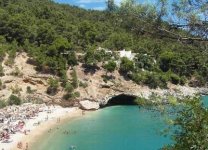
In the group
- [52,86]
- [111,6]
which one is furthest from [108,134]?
[111,6]

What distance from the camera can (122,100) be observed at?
246ft

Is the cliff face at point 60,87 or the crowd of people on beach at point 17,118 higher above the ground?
the cliff face at point 60,87

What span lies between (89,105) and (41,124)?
1467 centimetres

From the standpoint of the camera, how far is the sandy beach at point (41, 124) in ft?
137

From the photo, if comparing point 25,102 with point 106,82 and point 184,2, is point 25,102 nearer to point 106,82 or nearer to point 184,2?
point 106,82

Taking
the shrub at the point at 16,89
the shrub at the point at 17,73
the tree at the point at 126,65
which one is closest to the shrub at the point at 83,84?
the tree at the point at 126,65

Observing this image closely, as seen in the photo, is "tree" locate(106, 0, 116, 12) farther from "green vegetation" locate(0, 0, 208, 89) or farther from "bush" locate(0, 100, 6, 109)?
"bush" locate(0, 100, 6, 109)

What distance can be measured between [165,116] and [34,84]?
55797 mm

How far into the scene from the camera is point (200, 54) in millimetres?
10141

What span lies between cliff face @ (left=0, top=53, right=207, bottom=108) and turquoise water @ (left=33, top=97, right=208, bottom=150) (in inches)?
209

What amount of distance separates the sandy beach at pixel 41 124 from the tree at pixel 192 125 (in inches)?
1211

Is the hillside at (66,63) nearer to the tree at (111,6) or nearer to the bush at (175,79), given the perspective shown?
the bush at (175,79)

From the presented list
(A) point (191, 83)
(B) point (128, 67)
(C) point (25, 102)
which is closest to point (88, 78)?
(B) point (128, 67)

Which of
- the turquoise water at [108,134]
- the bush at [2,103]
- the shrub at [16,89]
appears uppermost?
the shrub at [16,89]
